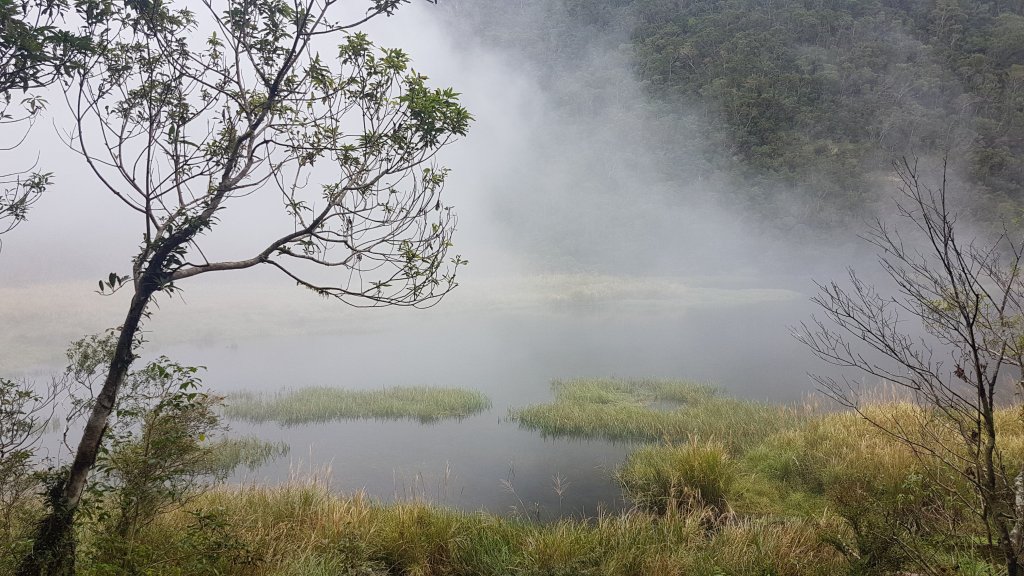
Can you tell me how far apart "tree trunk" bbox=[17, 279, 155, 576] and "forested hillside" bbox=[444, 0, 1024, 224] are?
7076 cm

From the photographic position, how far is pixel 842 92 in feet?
260

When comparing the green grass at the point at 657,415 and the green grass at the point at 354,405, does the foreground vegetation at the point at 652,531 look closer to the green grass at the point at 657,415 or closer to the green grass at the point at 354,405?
the green grass at the point at 657,415

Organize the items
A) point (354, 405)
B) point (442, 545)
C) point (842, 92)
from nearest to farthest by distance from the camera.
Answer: point (442, 545) → point (354, 405) → point (842, 92)

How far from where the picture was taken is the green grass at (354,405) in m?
16.2

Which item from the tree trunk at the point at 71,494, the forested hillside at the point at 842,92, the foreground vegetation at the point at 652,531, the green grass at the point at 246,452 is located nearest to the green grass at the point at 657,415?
the foreground vegetation at the point at 652,531

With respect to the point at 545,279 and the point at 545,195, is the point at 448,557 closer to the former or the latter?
the point at 545,279

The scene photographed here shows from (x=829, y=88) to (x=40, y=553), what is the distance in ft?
326

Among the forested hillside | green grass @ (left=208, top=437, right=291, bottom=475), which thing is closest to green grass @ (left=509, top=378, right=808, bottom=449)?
green grass @ (left=208, top=437, right=291, bottom=475)

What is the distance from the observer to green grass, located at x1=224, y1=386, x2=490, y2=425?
16156mm

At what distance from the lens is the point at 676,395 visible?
17.9m

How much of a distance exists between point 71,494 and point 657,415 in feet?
44.0

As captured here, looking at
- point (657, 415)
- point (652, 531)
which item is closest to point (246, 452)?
point (652, 531)

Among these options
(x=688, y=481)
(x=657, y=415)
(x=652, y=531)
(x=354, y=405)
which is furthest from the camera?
(x=354, y=405)

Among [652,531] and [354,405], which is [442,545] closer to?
[652,531]
